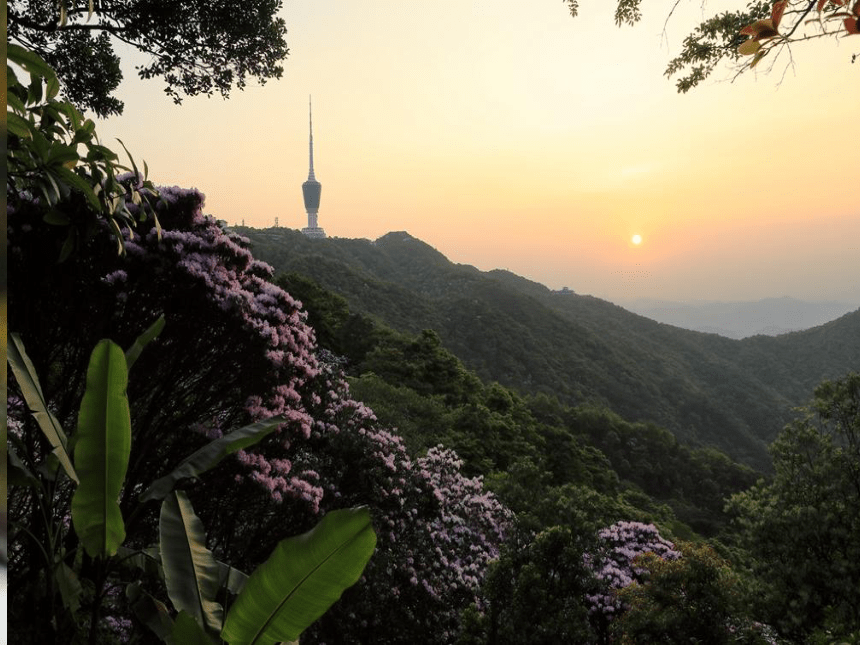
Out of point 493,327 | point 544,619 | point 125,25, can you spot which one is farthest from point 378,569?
point 493,327

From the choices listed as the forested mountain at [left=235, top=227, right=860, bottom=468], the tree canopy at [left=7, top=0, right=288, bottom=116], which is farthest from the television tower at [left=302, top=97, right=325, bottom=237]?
the tree canopy at [left=7, top=0, right=288, bottom=116]

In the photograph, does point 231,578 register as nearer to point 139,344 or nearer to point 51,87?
point 139,344

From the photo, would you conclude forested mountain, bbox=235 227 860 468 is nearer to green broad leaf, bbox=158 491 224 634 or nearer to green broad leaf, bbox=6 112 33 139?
green broad leaf, bbox=158 491 224 634

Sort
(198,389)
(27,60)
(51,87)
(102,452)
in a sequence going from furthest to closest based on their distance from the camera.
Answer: (198,389)
(51,87)
(102,452)
(27,60)

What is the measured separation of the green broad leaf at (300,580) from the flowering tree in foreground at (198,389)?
364cm

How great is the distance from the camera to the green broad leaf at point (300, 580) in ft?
6.93

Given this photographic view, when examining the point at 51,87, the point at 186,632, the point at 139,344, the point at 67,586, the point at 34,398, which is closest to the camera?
the point at 186,632

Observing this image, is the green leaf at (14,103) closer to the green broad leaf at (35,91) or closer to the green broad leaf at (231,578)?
the green broad leaf at (35,91)

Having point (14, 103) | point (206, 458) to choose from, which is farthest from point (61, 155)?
point (206, 458)

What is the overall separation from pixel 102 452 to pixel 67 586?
3.84 ft

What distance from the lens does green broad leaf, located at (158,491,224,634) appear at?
8.67 feet

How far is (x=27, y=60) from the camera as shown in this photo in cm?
260

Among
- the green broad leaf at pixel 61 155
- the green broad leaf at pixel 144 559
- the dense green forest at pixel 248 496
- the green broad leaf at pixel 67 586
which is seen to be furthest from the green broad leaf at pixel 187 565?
the green broad leaf at pixel 61 155

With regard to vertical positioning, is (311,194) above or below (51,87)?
above
